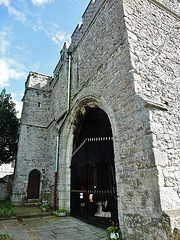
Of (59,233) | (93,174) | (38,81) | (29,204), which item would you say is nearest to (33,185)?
(29,204)

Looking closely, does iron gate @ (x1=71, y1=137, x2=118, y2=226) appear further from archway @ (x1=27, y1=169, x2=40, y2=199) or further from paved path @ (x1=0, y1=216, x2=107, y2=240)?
archway @ (x1=27, y1=169, x2=40, y2=199)

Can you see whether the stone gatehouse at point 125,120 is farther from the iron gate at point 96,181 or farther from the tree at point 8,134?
the tree at point 8,134

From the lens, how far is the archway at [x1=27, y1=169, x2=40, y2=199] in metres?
9.30

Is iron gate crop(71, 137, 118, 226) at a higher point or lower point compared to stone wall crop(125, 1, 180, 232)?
lower

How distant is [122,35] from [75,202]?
230 inches

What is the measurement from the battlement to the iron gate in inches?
267

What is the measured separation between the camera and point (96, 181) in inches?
218

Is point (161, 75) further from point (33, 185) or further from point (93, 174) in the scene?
point (33, 185)

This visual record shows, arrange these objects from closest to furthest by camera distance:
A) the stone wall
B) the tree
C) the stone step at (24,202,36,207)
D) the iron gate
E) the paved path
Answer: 1. the stone wall
2. the paved path
3. the iron gate
4. the stone step at (24,202,36,207)
5. the tree

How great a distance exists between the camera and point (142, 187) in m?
2.99

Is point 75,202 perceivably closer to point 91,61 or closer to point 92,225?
point 92,225

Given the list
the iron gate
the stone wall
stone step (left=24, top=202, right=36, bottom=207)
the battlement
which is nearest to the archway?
stone step (left=24, top=202, right=36, bottom=207)

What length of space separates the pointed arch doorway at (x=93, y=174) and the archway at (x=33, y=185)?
3.95 meters

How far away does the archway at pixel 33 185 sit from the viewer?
9299 millimetres
